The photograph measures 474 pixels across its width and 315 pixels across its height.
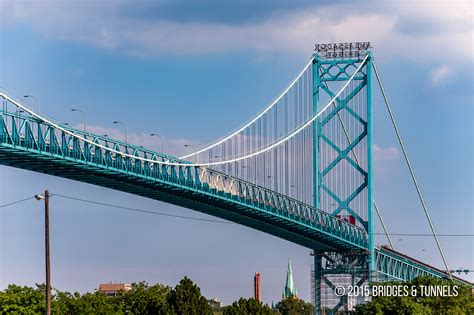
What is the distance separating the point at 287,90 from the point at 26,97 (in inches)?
1813

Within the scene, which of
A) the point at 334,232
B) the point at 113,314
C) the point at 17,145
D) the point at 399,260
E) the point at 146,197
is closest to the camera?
the point at 17,145

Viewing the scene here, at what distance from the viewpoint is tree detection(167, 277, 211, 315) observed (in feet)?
343

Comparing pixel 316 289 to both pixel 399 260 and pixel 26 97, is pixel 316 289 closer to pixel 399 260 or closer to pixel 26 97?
pixel 399 260

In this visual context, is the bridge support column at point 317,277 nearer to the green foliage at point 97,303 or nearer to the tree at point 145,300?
the tree at point 145,300

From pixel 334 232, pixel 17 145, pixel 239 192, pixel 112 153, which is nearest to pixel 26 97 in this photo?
pixel 17 145

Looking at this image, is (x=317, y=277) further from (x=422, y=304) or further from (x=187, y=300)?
(x=187, y=300)

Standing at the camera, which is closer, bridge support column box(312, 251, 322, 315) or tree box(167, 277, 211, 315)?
tree box(167, 277, 211, 315)

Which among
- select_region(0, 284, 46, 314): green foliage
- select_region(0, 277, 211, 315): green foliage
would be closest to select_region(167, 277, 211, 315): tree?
select_region(0, 277, 211, 315): green foliage

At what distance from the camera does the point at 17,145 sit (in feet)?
325

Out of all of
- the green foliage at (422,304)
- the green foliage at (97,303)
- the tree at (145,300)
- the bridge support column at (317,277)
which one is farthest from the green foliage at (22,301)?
the bridge support column at (317,277)

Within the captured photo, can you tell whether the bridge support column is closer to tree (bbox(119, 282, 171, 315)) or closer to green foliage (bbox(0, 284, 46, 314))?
tree (bbox(119, 282, 171, 315))

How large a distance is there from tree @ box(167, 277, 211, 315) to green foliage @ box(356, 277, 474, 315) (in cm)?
1208

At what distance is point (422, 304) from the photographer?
108 m

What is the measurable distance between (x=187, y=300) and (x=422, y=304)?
58.4ft
